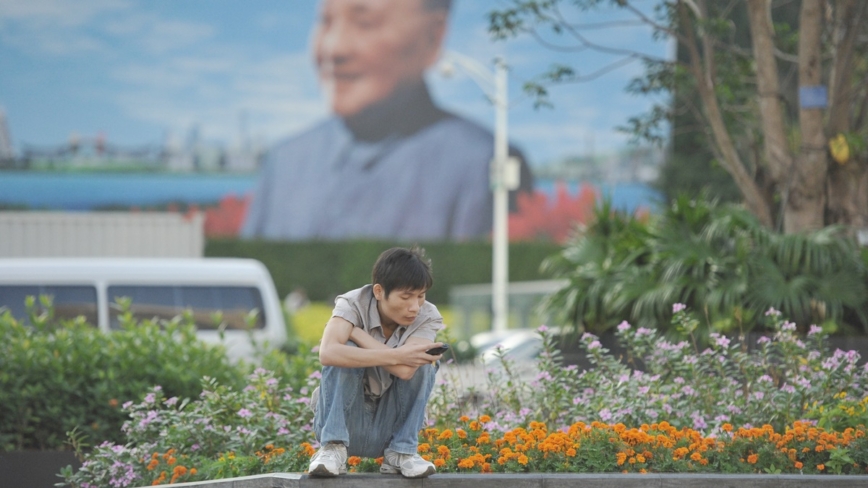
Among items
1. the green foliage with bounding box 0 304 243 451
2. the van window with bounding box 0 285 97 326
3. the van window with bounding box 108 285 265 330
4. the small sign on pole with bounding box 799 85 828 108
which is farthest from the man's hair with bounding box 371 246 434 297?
the van window with bounding box 0 285 97 326

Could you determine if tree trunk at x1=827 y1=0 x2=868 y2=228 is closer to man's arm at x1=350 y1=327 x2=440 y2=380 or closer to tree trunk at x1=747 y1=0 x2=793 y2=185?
tree trunk at x1=747 y1=0 x2=793 y2=185

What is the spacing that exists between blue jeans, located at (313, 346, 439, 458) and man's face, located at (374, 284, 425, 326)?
0.25 metres

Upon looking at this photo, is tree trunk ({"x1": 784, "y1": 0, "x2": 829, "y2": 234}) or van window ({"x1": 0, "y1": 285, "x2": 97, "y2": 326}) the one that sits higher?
tree trunk ({"x1": 784, "y1": 0, "x2": 829, "y2": 234})

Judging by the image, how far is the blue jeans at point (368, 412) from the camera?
4473 mm

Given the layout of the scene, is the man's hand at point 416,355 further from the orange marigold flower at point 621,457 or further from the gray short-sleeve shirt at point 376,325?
the orange marigold flower at point 621,457

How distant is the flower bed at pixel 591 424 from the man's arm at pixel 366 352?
669 millimetres

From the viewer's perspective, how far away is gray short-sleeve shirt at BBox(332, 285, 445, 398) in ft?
14.9

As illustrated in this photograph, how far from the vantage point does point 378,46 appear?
40156mm

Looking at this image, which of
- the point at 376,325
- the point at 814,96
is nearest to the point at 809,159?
the point at 814,96

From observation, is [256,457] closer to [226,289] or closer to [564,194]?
[226,289]

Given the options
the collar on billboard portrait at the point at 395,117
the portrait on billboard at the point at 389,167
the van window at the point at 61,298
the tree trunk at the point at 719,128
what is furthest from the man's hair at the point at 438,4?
the tree trunk at the point at 719,128

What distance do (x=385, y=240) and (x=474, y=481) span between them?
31.6m

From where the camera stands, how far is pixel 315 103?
138ft

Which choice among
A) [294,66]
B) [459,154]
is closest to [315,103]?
[294,66]
